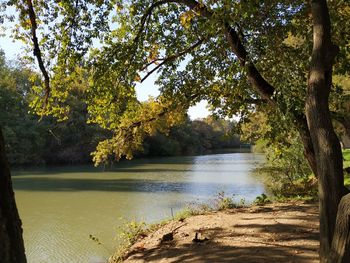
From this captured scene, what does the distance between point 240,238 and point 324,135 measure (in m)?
2.65

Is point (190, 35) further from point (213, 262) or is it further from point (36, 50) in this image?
point (213, 262)

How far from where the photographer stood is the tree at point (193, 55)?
656 centimetres

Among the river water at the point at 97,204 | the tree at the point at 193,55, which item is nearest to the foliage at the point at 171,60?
the tree at the point at 193,55

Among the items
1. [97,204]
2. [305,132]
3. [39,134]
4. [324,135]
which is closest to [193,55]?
[305,132]

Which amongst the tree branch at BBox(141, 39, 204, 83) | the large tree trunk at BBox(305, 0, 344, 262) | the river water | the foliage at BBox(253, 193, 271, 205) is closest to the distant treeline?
the river water

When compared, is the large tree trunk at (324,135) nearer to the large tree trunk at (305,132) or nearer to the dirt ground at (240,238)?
the dirt ground at (240,238)

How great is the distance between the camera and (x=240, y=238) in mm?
5910

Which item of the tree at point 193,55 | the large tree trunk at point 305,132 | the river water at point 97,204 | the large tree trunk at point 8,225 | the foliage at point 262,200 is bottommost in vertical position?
the river water at point 97,204

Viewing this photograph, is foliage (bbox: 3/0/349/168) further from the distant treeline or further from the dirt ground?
the distant treeline

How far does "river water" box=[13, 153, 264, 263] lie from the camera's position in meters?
11.2

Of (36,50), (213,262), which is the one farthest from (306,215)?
(36,50)

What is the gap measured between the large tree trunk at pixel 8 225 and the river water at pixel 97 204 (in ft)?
23.7

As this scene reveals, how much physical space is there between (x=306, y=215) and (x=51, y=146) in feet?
139

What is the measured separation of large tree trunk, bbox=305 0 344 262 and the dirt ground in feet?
3.90
